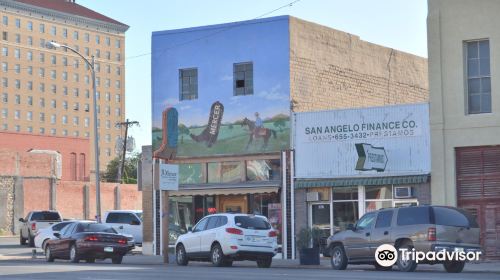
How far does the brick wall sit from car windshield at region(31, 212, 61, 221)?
64.6ft

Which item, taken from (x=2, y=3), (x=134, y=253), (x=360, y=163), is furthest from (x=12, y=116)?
(x=360, y=163)

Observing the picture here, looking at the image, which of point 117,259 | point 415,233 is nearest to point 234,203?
point 117,259

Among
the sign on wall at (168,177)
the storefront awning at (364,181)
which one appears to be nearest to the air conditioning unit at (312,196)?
the storefront awning at (364,181)

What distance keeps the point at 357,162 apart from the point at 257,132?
15.7 feet

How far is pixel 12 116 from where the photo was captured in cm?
15950

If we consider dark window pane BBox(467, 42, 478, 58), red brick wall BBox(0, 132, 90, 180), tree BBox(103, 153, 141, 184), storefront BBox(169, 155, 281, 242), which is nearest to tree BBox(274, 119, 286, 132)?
storefront BBox(169, 155, 281, 242)

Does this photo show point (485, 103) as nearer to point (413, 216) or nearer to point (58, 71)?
point (413, 216)

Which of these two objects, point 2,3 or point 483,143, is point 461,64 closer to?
point 483,143

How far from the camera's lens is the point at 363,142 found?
3316 cm

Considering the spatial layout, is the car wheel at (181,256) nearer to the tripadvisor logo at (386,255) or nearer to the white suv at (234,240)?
the white suv at (234,240)

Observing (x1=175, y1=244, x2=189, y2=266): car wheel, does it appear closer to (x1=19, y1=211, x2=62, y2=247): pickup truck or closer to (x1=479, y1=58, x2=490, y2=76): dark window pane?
(x1=479, y1=58, x2=490, y2=76): dark window pane

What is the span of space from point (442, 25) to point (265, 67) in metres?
7.23

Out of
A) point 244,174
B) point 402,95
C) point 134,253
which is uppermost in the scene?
point 402,95

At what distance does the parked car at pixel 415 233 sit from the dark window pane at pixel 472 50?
28.9ft
